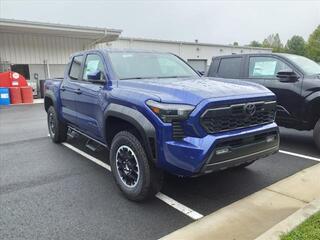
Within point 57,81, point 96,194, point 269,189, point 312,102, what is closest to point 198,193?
point 269,189

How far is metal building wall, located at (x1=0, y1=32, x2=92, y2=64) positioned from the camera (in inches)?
776

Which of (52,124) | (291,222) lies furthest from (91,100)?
(291,222)

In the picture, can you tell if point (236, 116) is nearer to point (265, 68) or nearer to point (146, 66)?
point (146, 66)

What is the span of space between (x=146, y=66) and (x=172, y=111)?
1.73 m

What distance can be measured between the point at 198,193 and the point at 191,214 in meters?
0.63

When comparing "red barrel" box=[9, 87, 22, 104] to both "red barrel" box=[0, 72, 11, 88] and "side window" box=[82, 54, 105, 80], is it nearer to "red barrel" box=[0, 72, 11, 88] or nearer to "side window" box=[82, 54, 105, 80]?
"red barrel" box=[0, 72, 11, 88]

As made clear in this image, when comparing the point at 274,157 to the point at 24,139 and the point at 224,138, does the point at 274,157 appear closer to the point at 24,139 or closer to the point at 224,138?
the point at 224,138

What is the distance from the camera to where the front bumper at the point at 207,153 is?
341 centimetres

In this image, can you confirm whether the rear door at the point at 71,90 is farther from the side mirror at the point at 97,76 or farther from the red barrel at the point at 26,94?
the red barrel at the point at 26,94

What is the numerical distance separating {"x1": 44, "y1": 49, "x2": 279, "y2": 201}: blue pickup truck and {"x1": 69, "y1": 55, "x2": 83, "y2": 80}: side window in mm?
729

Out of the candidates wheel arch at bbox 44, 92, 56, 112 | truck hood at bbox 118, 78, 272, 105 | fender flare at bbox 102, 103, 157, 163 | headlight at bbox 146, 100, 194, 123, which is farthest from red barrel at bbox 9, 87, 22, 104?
headlight at bbox 146, 100, 194, 123

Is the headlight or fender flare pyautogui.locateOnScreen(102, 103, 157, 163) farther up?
the headlight

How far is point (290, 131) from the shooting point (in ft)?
27.0

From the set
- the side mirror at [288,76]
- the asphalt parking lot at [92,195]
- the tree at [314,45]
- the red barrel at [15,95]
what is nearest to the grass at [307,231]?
the asphalt parking lot at [92,195]
